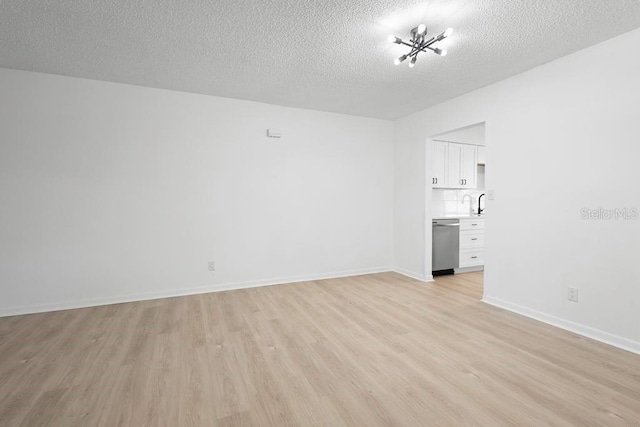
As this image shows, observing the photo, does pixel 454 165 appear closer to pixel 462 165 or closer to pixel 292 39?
pixel 462 165

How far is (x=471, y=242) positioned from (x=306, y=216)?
2913mm

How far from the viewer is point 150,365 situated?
2.12 meters

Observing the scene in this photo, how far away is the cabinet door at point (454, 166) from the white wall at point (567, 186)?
4.60 feet

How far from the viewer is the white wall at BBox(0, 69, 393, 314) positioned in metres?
3.17

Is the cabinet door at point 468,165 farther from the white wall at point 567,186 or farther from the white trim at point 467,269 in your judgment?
the white wall at point 567,186

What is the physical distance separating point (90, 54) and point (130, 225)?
183 centimetres

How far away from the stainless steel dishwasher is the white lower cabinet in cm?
13

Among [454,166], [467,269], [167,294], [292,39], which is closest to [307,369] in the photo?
[167,294]

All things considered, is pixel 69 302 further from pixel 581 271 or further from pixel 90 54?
pixel 581 271

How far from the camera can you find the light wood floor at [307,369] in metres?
1.62

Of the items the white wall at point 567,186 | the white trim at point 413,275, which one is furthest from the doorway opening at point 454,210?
the white wall at point 567,186

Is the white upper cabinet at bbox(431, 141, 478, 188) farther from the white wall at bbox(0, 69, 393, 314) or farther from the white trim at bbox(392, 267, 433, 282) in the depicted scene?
the white trim at bbox(392, 267, 433, 282)

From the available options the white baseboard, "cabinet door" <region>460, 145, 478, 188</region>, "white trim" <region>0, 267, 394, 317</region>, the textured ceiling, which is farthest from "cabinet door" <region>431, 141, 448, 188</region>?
the white baseboard

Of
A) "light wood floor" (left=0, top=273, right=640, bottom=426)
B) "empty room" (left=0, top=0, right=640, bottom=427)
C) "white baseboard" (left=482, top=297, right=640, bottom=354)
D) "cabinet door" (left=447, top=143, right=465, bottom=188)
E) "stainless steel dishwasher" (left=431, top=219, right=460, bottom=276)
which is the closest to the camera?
"light wood floor" (left=0, top=273, right=640, bottom=426)
